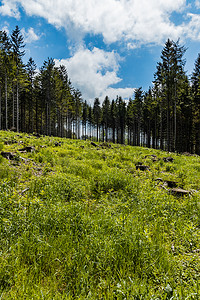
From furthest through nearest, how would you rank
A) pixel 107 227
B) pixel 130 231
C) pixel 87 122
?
pixel 87 122, pixel 107 227, pixel 130 231

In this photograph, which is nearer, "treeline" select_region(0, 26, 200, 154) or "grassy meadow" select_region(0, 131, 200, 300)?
"grassy meadow" select_region(0, 131, 200, 300)

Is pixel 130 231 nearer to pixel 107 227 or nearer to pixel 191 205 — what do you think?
pixel 107 227

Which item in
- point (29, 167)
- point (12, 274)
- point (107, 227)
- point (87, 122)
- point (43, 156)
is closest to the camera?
point (12, 274)

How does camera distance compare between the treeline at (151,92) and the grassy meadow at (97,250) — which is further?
the treeline at (151,92)

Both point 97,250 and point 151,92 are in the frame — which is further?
point 151,92

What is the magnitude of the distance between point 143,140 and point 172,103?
119 ft

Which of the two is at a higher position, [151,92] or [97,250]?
[151,92]

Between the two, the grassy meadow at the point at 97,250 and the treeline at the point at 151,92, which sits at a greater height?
the treeline at the point at 151,92

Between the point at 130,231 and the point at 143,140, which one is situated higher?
the point at 143,140

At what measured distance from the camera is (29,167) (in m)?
6.46

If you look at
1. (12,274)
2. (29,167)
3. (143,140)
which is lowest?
(12,274)

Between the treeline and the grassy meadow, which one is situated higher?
the treeline

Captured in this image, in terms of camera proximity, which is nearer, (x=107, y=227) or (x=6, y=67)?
(x=107, y=227)

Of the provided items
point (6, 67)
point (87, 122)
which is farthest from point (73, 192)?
point (87, 122)
